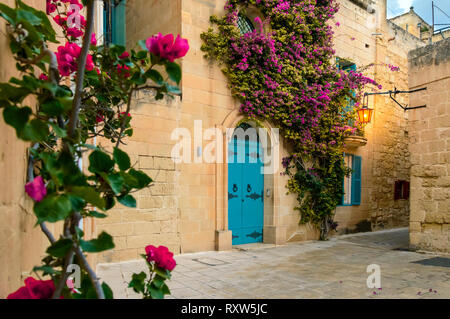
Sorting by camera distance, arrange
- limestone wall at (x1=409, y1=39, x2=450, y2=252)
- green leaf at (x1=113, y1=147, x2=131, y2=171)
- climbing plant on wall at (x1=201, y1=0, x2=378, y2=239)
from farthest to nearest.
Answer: climbing plant on wall at (x1=201, y1=0, x2=378, y2=239), limestone wall at (x1=409, y1=39, x2=450, y2=252), green leaf at (x1=113, y1=147, x2=131, y2=171)

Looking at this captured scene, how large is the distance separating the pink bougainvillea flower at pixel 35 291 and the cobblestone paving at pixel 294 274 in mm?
2788

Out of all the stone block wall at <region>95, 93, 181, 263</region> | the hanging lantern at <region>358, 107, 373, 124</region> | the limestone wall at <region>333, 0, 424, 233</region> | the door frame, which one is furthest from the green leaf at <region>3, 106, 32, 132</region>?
the limestone wall at <region>333, 0, 424, 233</region>

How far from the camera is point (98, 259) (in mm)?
4914

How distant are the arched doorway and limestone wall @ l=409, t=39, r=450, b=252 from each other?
3.21m

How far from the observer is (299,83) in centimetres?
740

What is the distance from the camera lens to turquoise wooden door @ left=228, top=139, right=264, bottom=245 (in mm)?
6898

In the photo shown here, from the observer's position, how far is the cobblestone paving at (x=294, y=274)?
12.2ft

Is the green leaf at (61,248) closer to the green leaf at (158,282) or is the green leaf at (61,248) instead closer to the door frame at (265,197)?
the green leaf at (158,282)

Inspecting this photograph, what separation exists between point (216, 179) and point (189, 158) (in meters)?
0.73

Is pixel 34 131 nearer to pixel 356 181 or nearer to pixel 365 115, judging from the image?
pixel 365 115

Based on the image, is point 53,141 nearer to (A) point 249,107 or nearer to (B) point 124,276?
(B) point 124,276

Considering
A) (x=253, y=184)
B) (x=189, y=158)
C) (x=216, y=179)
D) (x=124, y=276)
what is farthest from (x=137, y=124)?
(x=253, y=184)

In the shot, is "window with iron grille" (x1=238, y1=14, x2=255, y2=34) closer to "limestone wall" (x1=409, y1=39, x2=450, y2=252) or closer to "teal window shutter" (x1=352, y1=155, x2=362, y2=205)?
"limestone wall" (x1=409, y1=39, x2=450, y2=252)

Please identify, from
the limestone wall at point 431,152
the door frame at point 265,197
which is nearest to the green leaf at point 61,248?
the door frame at point 265,197
